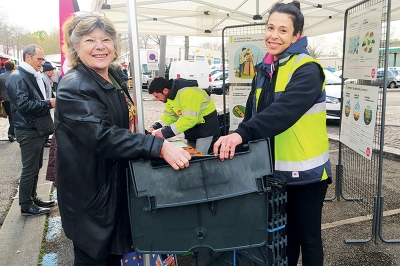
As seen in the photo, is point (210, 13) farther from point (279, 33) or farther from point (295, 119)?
point (295, 119)

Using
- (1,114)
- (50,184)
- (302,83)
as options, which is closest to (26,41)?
(1,114)

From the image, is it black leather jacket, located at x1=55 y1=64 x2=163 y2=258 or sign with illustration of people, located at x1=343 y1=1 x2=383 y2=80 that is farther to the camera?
sign with illustration of people, located at x1=343 y1=1 x2=383 y2=80

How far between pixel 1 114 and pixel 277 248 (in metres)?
8.81

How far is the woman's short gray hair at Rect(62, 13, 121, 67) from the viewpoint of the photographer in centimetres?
183

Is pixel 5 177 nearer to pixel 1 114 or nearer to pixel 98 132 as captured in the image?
pixel 1 114

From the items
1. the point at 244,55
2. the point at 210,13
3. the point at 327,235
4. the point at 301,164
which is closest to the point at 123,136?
the point at 301,164

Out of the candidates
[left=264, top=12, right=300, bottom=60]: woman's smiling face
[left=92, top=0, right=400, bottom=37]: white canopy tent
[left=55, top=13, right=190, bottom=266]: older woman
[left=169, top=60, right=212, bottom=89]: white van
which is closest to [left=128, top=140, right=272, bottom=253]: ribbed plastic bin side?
[left=55, top=13, right=190, bottom=266]: older woman

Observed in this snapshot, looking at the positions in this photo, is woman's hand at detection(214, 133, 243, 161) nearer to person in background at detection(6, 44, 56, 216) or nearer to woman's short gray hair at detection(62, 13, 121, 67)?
woman's short gray hair at detection(62, 13, 121, 67)

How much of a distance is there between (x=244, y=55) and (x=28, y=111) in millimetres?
2702

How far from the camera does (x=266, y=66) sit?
7.07 feet

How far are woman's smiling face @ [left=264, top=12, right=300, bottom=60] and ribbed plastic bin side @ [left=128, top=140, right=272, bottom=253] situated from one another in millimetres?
718

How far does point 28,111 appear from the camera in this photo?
3.91m

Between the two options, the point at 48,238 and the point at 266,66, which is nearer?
the point at 266,66

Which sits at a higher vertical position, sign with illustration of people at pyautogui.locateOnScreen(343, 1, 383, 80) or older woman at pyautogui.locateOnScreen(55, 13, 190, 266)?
sign with illustration of people at pyautogui.locateOnScreen(343, 1, 383, 80)
